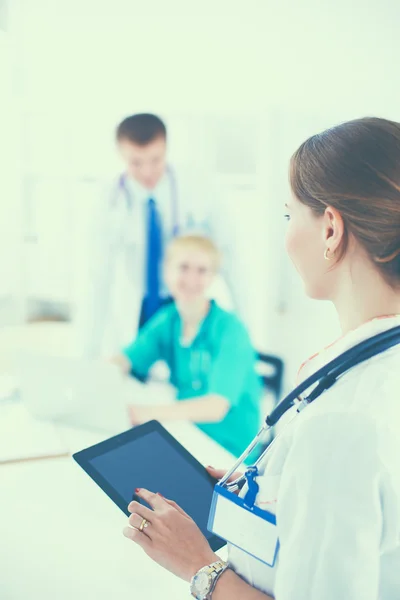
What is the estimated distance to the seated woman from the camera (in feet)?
5.59

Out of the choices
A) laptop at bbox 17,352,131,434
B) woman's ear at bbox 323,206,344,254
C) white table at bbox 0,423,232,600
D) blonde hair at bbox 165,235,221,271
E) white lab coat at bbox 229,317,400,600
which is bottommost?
white table at bbox 0,423,232,600

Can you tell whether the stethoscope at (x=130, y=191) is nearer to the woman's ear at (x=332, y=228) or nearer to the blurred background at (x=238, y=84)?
the blurred background at (x=238, y=84)

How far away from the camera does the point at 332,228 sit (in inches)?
28.2

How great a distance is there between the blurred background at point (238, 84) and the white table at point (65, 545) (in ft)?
4.43

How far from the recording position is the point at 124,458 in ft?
3.22

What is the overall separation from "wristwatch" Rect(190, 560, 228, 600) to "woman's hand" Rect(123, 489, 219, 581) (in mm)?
16

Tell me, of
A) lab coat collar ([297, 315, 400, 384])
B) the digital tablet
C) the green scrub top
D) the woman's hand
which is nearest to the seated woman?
the green scrub top

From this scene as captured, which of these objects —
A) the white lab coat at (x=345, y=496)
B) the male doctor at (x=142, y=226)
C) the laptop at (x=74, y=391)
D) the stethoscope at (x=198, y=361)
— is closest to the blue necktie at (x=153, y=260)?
the male doctor at (x=142, y=226)

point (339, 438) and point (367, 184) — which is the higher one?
point (367, 184)

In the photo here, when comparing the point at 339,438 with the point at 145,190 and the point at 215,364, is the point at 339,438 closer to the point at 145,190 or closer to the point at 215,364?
the point at 215,364

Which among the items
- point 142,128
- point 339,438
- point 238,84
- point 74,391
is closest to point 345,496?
point 339,438

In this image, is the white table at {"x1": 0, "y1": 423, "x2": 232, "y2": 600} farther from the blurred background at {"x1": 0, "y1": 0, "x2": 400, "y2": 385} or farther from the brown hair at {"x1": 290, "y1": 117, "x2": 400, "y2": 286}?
the blurred background at {"x1": 0, "y1": 0, "x2": 400, "y2": 385}

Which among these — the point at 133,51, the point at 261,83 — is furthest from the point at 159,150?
the point at 133,51

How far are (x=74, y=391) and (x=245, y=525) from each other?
85 cm
